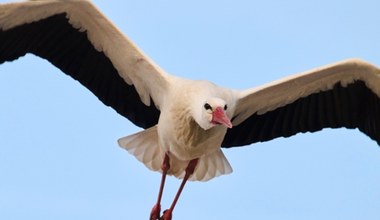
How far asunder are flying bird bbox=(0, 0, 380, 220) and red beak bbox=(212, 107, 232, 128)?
19 cm

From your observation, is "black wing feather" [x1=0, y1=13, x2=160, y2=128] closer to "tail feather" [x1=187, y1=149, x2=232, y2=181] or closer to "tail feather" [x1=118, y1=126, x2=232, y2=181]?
"tail feather" [x1=118, y1=126, x2=232, y2=181]

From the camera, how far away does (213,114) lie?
41.2ft

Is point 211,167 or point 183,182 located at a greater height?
point 211,167

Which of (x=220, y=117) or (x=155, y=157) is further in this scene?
(x=155, y=157)

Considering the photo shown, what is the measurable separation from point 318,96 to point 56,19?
240cm

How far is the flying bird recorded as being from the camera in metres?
13.2

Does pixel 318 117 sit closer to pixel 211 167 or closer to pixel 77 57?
pixel 211 167

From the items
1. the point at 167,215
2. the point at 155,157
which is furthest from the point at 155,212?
the point at 155,157

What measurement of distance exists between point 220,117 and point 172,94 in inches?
31.7

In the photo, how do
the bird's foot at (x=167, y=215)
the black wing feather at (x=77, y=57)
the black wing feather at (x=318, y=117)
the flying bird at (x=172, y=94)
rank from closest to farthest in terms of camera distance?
1. the flying bird at (x=172, y=94)
2. the black wing feather at (x=77, y=57)
3. the bird's foot at (x=167, y=215)
4. the black wing feather at (x=318, y=117)

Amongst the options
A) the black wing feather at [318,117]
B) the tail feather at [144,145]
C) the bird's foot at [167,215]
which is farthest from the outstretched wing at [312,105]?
the bird's foot at [167,215]

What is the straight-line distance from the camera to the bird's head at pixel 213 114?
12500mm

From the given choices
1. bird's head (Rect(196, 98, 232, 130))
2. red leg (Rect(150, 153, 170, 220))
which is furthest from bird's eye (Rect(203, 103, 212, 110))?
red leg (Rect(150, 153, 170, 220))

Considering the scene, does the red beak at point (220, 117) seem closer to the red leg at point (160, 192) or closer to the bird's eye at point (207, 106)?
the bird's eye at point (207, 106)
